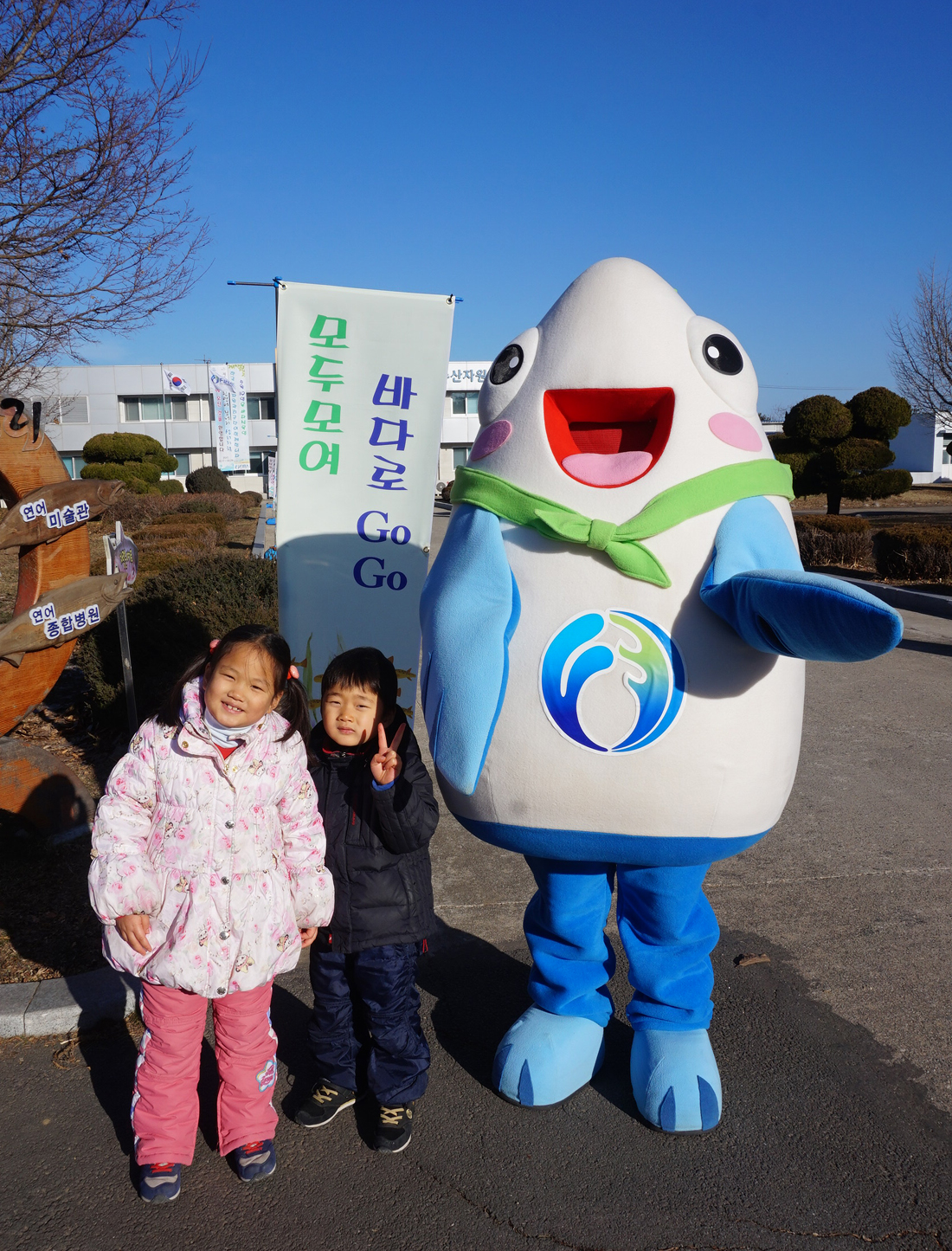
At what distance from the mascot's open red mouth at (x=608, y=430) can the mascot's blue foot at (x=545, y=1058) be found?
5.18 ft

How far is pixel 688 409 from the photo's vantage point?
256cm

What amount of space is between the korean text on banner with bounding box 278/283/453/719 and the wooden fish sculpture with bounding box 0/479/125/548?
0.86 metres

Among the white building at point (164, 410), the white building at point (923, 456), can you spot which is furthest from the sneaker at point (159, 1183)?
the white building at point (923, 456)

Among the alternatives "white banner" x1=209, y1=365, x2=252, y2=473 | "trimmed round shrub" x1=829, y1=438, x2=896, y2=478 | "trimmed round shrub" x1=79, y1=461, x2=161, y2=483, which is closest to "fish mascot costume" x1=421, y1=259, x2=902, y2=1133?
"trimmed round shrub" x1=829, y1=438, x2=896, y2=478

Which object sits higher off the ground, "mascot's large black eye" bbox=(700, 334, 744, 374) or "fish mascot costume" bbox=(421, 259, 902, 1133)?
"mascot's large black eye" bbox=(700, 334, 744, 374)

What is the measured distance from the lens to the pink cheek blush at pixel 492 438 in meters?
2.70

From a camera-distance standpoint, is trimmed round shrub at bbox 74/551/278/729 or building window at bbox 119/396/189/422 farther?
building window at bbox 119/396/189/422

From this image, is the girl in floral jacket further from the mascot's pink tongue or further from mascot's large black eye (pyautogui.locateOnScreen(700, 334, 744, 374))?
mascot's large black eye (pyautogui.locateOnScreen(700, 334, 744, 374))

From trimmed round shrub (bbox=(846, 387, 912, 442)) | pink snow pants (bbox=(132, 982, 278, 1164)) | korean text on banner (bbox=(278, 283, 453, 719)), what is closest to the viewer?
pink snow pants (bbox=(132, 982, 278, 1164))

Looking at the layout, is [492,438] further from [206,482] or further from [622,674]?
[206,482]

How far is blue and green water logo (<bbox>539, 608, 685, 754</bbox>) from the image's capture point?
243 cm

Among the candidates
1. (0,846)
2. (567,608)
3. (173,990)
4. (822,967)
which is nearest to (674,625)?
(567,608)

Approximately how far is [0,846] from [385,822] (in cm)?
279

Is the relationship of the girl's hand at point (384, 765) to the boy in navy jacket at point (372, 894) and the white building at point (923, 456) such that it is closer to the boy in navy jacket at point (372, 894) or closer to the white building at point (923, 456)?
the boy in navy jacket at point (372, 894)
